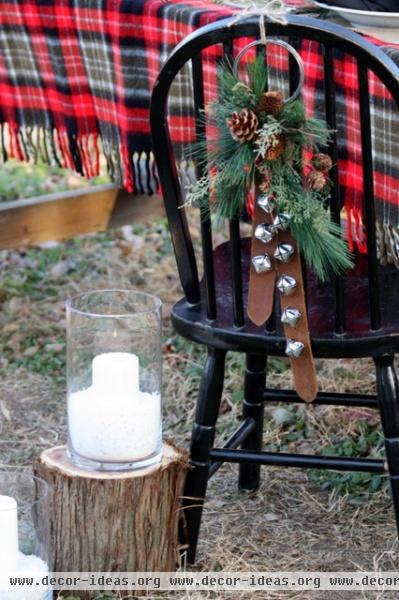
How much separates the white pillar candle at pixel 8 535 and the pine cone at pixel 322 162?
→ 733mm

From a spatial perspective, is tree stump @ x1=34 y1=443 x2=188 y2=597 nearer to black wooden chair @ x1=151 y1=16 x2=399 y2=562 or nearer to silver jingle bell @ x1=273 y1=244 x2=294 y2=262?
black wooden chair @ x1=151 y1=16 x2=399 y2=562

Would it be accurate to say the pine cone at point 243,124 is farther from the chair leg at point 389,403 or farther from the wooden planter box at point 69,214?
the wooden planter box at point 69,214

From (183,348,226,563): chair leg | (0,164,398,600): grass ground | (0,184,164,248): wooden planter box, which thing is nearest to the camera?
(183,348,226,563): chair leg

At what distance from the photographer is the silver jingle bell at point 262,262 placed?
1.83 m

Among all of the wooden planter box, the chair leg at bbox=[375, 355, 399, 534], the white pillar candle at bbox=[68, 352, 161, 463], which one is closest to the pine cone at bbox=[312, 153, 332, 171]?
the chair leg at bbox=[375, 355, 399, 534]

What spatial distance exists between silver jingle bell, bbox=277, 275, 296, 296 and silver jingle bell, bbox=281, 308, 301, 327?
0.03m

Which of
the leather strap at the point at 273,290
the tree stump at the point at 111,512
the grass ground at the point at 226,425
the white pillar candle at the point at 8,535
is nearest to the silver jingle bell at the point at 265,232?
the leather strap at the point at 273,290

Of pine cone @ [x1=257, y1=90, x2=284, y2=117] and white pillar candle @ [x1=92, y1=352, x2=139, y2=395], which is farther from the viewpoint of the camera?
white pillar candle @ [x1=92, y1=352, x2=139, y2=395]

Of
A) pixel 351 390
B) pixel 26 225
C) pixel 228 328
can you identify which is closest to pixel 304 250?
pixel 228 328

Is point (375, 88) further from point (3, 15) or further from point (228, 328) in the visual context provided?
point (3, 15)

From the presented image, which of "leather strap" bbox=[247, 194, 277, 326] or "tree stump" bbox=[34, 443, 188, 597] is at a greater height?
"leather strap" bbox=[247, 194, 277, 326]

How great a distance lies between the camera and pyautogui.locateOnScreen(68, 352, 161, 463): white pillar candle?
1.97m

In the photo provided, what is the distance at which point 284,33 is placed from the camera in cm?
172

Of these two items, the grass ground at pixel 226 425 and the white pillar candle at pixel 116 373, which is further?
the grass ground at pixel 226 425
